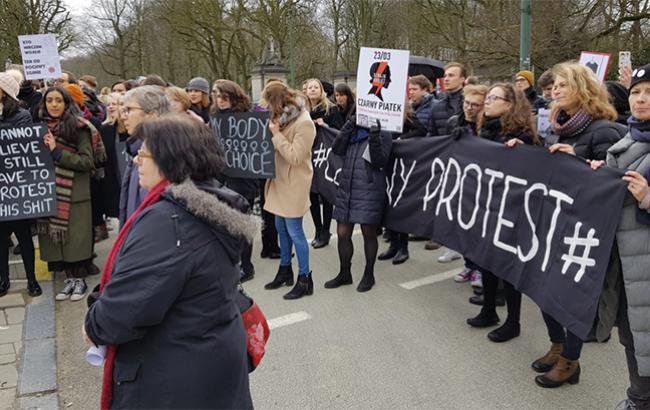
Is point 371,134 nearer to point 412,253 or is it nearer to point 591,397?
point 412,253

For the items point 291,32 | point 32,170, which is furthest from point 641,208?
point 291,32

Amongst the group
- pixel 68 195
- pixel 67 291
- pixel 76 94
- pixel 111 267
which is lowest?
pixel 67 291

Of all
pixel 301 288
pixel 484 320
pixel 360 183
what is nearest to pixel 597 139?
pixel 484 320

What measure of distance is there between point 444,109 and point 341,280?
2122 mm

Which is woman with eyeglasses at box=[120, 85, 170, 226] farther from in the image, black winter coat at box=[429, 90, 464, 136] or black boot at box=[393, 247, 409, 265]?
black winter coat at box=[429, 90, 464, 136]

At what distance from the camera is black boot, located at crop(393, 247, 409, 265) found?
19.4 feet

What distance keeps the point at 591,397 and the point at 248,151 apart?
3.37 m

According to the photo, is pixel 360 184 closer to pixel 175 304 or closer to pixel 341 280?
pixel 341 280

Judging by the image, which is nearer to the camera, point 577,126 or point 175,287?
point 175,287

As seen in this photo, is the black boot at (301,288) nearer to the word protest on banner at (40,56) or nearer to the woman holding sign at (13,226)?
the woman holding sign at (13,226)

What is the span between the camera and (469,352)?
12.7ft

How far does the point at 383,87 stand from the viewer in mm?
4520

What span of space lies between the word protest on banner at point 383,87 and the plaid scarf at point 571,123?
1289 millimetres

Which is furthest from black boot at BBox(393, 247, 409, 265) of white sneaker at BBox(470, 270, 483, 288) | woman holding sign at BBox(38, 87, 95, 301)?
woman holding sign at BBox(38, 87, 95, 301)
